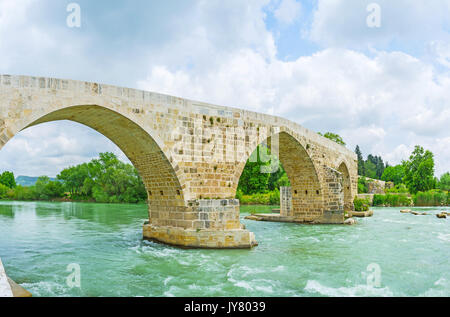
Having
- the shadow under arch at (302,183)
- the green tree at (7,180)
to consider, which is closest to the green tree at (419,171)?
the shadow under arch at (302,183)

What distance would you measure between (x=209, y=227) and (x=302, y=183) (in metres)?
7.14

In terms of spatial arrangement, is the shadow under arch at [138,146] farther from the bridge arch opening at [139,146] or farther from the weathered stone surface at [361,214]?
the weathered stone surface at [361,214]

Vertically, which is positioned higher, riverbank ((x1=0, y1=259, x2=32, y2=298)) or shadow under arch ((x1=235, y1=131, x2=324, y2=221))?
shadow under arch ((x1=235, y1=131, x2=324, y2=221))

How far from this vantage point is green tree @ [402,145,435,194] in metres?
29.0

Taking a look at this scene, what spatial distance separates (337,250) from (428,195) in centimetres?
1977

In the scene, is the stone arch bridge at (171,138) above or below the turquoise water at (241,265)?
above

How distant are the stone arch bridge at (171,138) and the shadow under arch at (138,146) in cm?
2

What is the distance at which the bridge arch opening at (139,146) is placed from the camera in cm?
742

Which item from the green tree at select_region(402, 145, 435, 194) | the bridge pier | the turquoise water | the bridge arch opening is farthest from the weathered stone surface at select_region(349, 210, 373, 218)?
the green tree at select_region(402, 145, 435, 194)

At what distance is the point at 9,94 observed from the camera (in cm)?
596

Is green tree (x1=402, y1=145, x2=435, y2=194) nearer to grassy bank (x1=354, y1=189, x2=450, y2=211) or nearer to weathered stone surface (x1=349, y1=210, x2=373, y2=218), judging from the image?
grassy bank (x1=354, y1=189, x2=450, y2=211)

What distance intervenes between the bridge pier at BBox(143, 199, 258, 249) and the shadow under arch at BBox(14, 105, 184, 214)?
446 millimetres

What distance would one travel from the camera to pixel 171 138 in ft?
27.1
